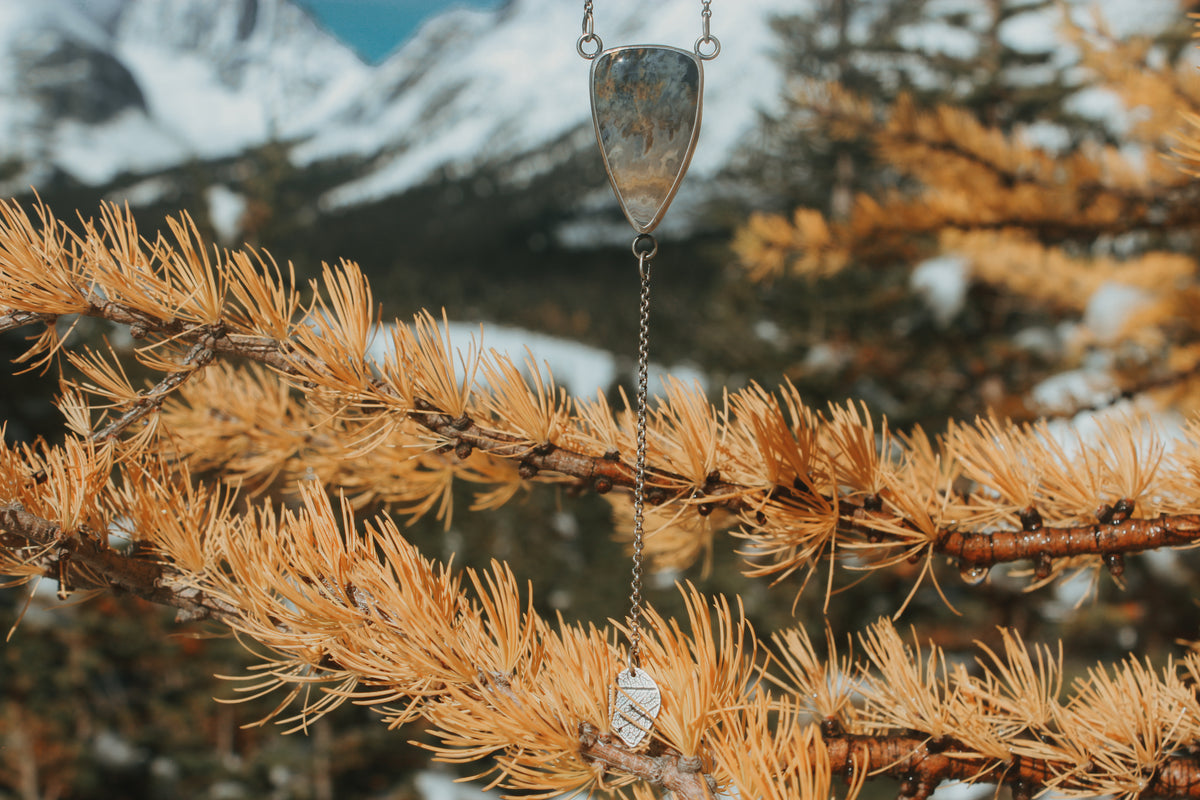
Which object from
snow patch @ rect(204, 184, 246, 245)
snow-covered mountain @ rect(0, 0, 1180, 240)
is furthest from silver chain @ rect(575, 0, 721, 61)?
snow patch @ rect(204, 184, 246, 245)

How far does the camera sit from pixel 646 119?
0.41 metres

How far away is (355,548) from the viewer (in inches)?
13.5

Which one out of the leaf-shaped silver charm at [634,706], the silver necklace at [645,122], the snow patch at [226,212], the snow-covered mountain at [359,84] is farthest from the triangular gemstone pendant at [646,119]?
the snow patch at [226,212]

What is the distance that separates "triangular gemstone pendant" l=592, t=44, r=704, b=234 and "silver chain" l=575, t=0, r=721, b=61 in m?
0.02

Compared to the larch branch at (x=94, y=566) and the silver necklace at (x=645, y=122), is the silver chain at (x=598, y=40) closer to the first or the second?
the silver necklace at (x=645, y=122)

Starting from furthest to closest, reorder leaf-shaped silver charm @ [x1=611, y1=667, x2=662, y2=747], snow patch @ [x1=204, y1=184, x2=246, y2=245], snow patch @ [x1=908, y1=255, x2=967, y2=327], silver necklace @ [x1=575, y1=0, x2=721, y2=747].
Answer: snow patch @ [x1=908, y1=255, x2=967, y2=327] → snow patch @ [x1=204, y1=184, x2=246, y2=245] → silver necklace @ [x1=575, y1=0, x2=721, y2=747] → leaf-shaped silver charm @ [x1=611, y1=667, x2=662, y2=747]

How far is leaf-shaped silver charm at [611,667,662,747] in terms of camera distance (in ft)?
1.00

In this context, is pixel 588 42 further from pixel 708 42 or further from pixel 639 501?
pixel 639 501

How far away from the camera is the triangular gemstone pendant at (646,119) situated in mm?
406

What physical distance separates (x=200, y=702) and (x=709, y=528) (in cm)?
278

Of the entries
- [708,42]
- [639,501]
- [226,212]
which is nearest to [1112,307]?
[708,42]

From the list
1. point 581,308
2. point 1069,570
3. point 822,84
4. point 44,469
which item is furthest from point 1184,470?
point 581,308

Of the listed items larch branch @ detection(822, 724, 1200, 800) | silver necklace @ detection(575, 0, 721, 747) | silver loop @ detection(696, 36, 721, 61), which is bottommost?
larch branch @ detection(822, 724, 1200, 800)

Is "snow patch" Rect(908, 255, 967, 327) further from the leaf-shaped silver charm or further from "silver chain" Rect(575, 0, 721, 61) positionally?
the leaf-shaped silver charm
